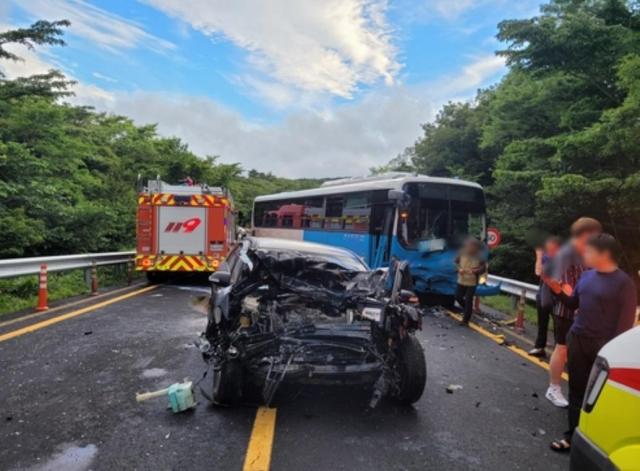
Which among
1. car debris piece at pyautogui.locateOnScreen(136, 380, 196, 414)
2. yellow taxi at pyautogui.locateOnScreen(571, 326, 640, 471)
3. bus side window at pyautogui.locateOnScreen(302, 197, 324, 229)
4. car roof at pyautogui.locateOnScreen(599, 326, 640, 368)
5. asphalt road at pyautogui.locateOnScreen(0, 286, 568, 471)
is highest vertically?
bus side window at pyautogui.locateOnScreen(302, 197, 324, 229)

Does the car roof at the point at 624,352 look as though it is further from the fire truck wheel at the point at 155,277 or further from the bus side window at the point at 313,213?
the bus side window at the point at 313,213

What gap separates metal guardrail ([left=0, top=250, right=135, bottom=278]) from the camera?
8.39 m

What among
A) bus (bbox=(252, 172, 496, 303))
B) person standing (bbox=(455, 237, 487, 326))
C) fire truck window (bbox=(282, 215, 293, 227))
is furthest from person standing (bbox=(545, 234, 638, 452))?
fire truck window (bbox=(282, 215, 293, 227))

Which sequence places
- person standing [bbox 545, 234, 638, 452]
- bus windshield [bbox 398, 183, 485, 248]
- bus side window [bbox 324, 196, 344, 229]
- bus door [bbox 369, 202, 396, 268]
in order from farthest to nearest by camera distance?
bus side window [bbox 324, 196, 344, 229], bus door [bbox 369, 202, 396, 268], bus windshield [bbox 398, 183, 485, 248], person standing [bbox 545, 234, 638, 452]

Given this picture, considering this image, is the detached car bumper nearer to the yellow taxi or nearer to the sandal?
the yellow taxi

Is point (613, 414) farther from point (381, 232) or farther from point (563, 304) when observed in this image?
point (381, 232)

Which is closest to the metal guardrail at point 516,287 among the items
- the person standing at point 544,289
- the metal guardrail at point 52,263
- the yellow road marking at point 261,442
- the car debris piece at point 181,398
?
the person standing at point 544,289

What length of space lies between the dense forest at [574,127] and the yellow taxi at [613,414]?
7.58 meters

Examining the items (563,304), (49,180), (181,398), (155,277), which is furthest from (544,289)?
(49,180)

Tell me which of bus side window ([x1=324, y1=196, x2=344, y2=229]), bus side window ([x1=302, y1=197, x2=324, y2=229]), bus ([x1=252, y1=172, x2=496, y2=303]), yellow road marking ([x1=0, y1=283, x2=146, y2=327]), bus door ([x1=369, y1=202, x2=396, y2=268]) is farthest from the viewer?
bus side window ([x1=302, y1=197, x2=324, y2=229])

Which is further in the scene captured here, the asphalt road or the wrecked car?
the wrecked car

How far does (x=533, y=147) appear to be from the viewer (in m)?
14.2

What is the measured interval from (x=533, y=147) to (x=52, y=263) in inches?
500

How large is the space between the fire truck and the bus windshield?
5078 millimetres
